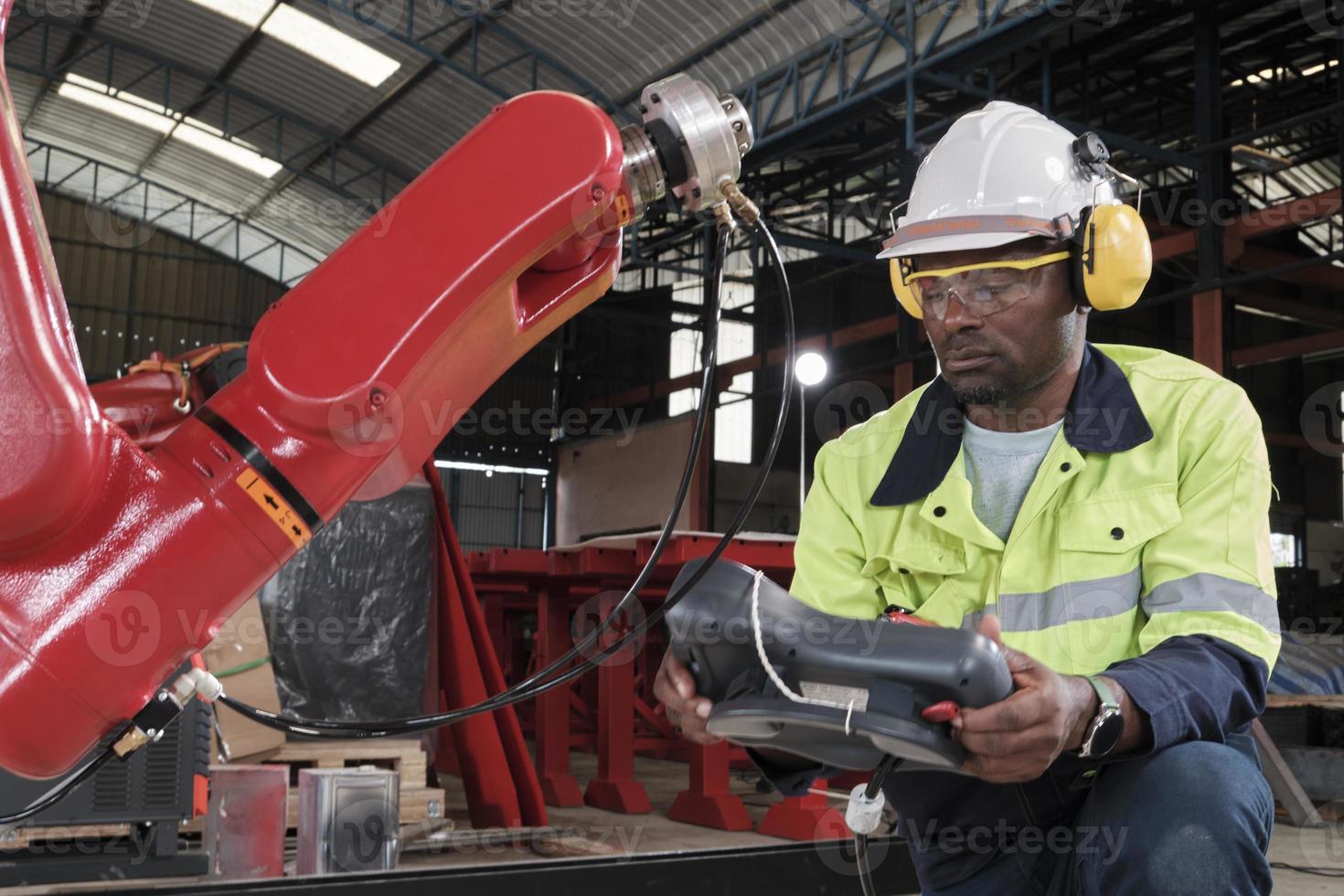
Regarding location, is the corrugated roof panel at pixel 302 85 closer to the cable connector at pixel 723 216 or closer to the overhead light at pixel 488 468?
the overhead light at pixel 488 468

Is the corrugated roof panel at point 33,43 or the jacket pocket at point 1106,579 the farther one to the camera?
the corrugated roof panel at point 33,43

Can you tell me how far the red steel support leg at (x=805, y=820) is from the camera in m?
5.48

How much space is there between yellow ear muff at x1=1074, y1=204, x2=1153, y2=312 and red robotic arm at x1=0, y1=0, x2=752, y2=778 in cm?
66

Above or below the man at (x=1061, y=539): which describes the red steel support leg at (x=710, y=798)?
below

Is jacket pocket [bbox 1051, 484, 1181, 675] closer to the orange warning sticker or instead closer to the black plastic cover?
the orange warning sticker

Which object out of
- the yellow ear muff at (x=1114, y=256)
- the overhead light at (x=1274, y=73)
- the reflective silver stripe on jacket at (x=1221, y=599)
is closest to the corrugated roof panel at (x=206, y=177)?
the overhead light at (x=1274, y=73)

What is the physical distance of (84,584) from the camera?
117 cm

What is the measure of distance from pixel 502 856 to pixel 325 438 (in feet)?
14.2

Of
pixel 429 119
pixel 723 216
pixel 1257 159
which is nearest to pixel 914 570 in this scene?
pixel 723 216

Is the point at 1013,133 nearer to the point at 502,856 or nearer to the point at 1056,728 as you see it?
the point at 1056,728

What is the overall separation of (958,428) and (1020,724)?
849mm

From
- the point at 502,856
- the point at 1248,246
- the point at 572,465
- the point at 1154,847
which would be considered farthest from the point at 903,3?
the point at 572,465

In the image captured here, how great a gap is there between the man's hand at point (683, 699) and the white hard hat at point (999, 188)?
78 cm

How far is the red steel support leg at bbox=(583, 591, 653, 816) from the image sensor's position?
675 cm
